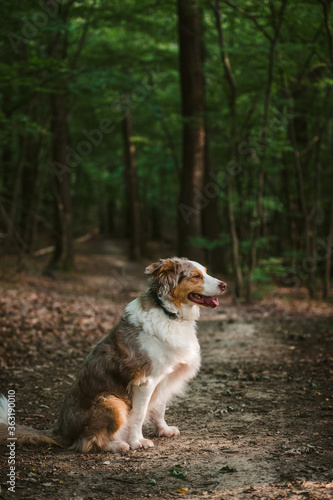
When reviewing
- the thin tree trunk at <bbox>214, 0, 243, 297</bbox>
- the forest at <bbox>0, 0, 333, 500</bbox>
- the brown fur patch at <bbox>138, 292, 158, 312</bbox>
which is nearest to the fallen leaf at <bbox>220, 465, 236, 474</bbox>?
the forest at <bbox>0, 0, 333, 500</bbox>

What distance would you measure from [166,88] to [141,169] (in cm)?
793

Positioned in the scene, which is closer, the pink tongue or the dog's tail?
the dog's tail

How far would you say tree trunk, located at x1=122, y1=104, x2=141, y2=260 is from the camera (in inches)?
880

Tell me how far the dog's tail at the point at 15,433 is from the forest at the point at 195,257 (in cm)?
6

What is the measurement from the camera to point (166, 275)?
450 cm

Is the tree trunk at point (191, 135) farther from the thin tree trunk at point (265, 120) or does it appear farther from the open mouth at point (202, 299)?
the open mouth at point (202, 299)

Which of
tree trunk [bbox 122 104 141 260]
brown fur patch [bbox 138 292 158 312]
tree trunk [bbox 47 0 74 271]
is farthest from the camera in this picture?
tree trunk [bbox 122 104 141 260]

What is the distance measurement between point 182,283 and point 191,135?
939cm

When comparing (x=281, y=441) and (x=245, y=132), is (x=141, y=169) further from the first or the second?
(x=281, y=441)

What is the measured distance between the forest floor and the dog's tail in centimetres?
8

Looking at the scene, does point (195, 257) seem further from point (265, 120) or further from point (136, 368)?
point (136, 368)

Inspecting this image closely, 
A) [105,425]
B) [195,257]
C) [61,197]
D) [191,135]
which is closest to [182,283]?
[105,425]

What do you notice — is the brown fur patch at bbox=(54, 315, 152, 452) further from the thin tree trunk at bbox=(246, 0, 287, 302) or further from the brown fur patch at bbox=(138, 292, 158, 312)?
the thin tree trunk at bbox=(246, 0, 287, 302)

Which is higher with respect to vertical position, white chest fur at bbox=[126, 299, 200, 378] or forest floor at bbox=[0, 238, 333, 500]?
white chest fur at bbox=[126, 299, 200, 378]
